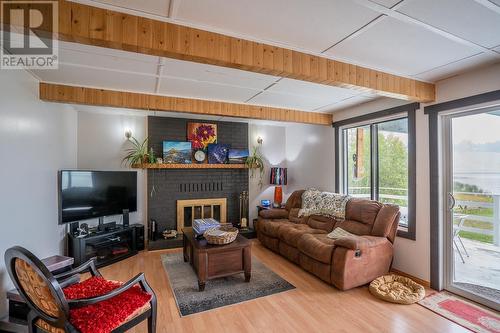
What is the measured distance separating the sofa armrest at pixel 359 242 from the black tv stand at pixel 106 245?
3.16 metres

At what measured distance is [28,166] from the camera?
8.02 ft

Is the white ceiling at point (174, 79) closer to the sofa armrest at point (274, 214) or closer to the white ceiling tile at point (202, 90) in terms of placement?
the white ceiling tile at point (202, 90)

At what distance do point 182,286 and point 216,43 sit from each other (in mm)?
2650

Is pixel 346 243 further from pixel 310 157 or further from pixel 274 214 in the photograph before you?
pixel 310 157

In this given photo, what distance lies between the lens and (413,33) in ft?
6.06

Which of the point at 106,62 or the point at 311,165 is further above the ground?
the point at 106,62

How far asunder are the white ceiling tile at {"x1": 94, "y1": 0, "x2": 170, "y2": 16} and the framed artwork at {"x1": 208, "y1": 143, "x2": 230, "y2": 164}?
3.34 m

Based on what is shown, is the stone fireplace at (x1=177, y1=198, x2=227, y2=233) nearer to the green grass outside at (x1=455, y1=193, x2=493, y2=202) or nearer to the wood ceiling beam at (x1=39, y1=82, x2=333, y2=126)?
the wood ceiling beam at (x1=39, y1=82, x2=333, y2=126)

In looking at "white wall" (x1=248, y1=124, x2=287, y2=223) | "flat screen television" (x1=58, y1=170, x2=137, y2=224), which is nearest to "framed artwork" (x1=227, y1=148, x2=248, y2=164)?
"white wall" (x1=248, y1=124, x2=287, y2=223)

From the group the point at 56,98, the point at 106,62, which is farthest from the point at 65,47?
the point at 56,98

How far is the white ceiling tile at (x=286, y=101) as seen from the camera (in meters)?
3.49

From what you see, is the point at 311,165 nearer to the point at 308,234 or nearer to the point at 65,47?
the point at 308,234

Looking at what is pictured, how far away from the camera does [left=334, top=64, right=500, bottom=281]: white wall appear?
8.29ft

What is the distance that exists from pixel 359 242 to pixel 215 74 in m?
2.50
